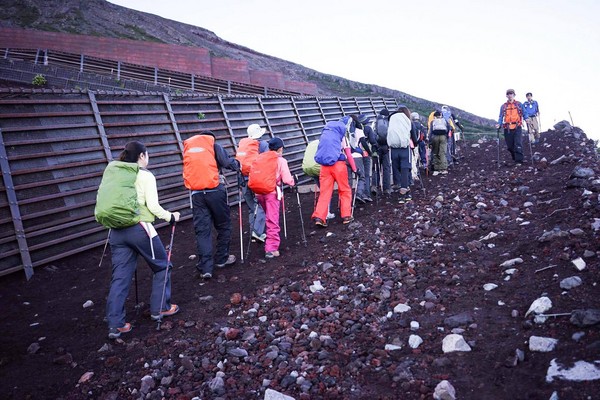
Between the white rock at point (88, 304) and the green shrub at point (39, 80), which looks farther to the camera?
the green shrub at point (39, 80)

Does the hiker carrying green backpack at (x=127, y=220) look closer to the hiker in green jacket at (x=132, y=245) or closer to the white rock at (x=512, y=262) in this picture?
the hiker in green jacket at (x=132, y=245)

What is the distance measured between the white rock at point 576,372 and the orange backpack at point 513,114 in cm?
1132

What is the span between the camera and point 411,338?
392 centimetres

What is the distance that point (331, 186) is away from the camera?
8.95 m

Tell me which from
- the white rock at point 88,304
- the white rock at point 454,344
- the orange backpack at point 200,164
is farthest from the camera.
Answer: the orange backpack at point 200,164

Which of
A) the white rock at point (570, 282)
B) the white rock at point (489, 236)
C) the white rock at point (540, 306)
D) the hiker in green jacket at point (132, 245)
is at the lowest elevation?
the white rock at point (540, 306)

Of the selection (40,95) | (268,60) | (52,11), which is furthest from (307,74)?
(40,95)

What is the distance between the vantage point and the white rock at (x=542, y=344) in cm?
326

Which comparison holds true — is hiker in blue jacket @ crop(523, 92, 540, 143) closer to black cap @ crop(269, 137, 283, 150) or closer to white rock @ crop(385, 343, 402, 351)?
black cap @ crop(269, 137, 283, 150)

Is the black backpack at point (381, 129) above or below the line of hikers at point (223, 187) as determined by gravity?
above

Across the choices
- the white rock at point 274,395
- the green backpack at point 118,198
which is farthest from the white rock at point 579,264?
the green backpack at point 118,198

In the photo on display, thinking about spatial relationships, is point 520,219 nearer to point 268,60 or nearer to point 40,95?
point 40,95

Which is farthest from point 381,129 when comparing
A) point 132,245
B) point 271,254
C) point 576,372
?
point 576,372

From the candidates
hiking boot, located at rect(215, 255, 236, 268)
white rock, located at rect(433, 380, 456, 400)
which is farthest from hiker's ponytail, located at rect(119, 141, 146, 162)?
white rock, located at rect(433, 380, 456, 400)
